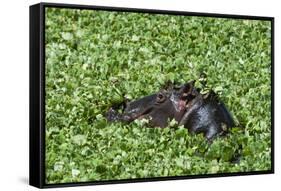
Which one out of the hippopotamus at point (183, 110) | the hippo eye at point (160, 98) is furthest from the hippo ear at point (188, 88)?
the hippo eye at point (160, 98)

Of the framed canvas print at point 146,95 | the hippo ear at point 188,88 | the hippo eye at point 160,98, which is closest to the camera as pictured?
the framed canvas print at point 146,95

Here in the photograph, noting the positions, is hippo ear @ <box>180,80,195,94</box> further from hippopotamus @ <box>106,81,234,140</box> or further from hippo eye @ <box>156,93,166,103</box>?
hippo eye @ <box>156,93,166,103</box>

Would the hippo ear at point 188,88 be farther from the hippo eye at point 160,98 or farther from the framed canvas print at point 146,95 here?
the hippo eye at point 160,98

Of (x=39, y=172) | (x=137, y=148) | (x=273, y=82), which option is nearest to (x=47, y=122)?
(x=39, y=172)

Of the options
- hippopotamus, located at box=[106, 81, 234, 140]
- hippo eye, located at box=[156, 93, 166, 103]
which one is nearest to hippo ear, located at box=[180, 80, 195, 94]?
hippopotamus, located at box=[106, 81, 234, 140]

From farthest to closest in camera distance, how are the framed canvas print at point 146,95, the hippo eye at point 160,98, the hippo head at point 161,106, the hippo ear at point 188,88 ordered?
the hippo ear at point 188,88, the hippo eye at point 160,98, the hippo head at point 161,106, the framed canvas print at point 146,95

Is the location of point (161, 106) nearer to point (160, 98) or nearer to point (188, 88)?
point (160, 98)

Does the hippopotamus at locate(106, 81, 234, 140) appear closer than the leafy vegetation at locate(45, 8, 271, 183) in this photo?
No
